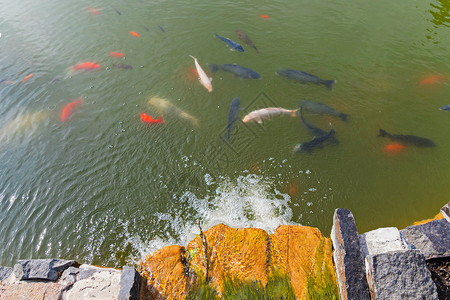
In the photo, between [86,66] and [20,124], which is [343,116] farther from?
[20,124]

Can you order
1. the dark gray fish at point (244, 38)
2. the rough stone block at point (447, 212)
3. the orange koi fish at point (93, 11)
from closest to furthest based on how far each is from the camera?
the rough stone block at point (447, 212) → the dark gray fish at point (244, 38) → the orange koi fish at point (93, 11)

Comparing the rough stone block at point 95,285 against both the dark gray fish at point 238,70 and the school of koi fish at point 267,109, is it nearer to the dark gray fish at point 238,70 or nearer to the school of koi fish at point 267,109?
the school of koi fish at point 267,109

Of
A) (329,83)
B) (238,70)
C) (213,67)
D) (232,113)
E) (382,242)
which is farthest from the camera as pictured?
(213,67)

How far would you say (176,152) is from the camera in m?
6.02

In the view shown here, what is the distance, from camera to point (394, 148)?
233 inches

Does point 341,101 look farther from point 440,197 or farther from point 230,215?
point 230,215

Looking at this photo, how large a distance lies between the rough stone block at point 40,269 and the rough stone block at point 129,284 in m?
1.08

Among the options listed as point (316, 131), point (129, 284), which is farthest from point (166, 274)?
point (316, 131)

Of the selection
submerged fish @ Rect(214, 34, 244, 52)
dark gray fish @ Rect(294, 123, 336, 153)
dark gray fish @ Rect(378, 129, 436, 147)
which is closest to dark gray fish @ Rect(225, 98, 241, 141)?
dark gray fish @ Rect(294, 123, 336, 153)

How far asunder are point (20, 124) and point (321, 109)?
735 centimetres

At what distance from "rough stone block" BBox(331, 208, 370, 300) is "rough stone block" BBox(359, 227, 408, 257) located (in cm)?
19

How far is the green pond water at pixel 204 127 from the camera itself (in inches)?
200

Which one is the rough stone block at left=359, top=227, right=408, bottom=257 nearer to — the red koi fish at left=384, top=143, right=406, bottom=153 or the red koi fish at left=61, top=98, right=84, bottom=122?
the red koi fish at left=384, top=143, right=406, bottom=153

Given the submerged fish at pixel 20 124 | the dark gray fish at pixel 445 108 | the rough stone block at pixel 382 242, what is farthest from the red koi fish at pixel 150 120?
the dark gray fish at pixel 445 108
